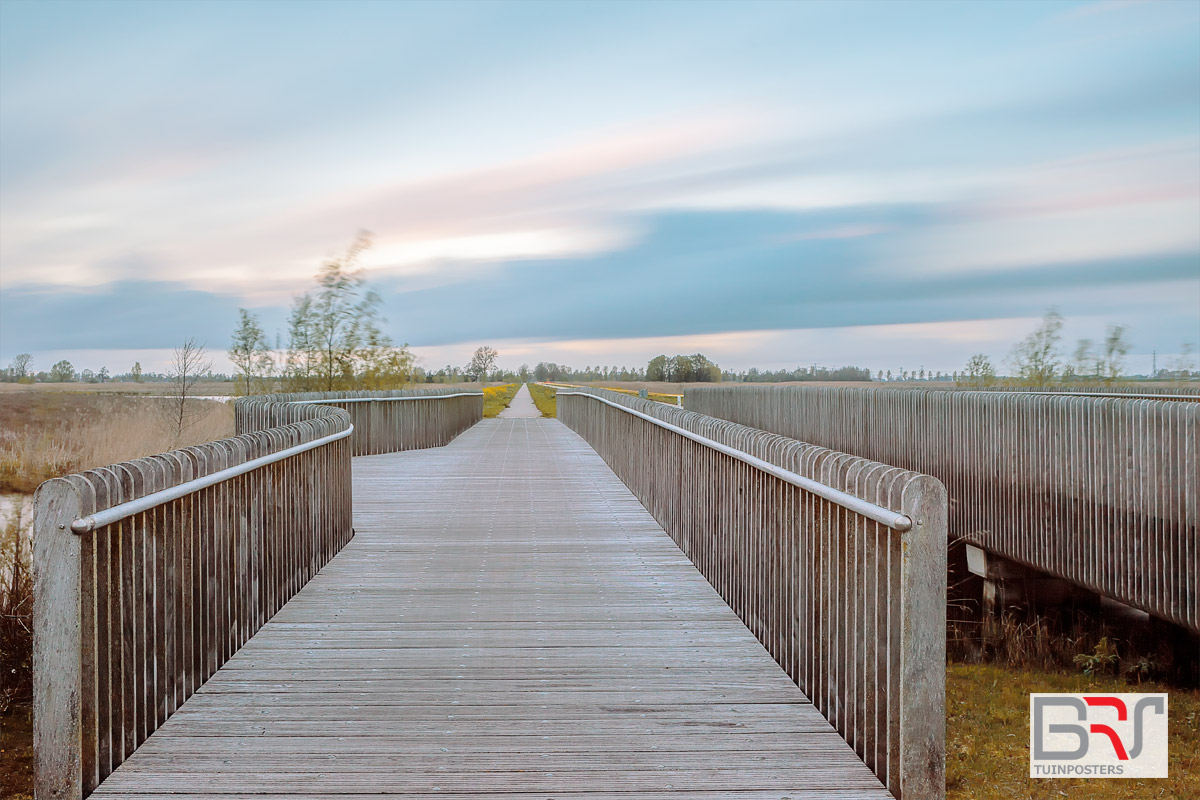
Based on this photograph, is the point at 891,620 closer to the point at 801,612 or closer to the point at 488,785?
the point at 801,612

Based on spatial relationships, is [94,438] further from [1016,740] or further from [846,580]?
[846,580]

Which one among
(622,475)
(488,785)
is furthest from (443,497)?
(488,785)

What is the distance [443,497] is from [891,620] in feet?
27.1

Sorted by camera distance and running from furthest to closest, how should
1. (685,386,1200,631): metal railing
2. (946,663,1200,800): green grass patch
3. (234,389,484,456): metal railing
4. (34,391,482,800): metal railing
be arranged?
(234,389,484,456): metal railing
(685,386,1200,631): metal railing
(946,663,1200,800): green grass patch
(34,391,482,800): metal railing

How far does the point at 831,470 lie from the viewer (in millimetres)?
3773

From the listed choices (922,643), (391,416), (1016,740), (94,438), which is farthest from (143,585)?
(94,438)

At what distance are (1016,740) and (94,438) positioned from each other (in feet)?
57.1

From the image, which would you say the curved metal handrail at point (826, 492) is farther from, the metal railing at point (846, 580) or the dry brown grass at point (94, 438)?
the dry brown grass at point (94, 438)

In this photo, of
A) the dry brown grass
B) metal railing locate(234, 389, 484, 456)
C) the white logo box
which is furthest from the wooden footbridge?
the dry brown grass

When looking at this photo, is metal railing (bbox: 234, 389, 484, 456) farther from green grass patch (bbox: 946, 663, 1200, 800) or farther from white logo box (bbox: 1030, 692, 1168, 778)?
white logo box (bbox: 1030, 692, 1168, 778)

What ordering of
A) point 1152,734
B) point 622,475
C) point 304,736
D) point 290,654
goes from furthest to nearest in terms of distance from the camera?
point 622,475 → point 1152,734 → point 290,654 → point 304,736

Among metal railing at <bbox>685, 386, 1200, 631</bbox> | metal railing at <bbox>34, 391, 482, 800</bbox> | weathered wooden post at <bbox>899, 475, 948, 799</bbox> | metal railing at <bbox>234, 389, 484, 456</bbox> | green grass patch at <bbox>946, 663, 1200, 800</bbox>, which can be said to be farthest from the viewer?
metal railing at <bbox>234, 389, 484, 456</bbox>

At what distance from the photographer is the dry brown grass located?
16.5 m

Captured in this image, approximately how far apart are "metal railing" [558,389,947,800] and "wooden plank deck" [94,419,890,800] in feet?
0.55
